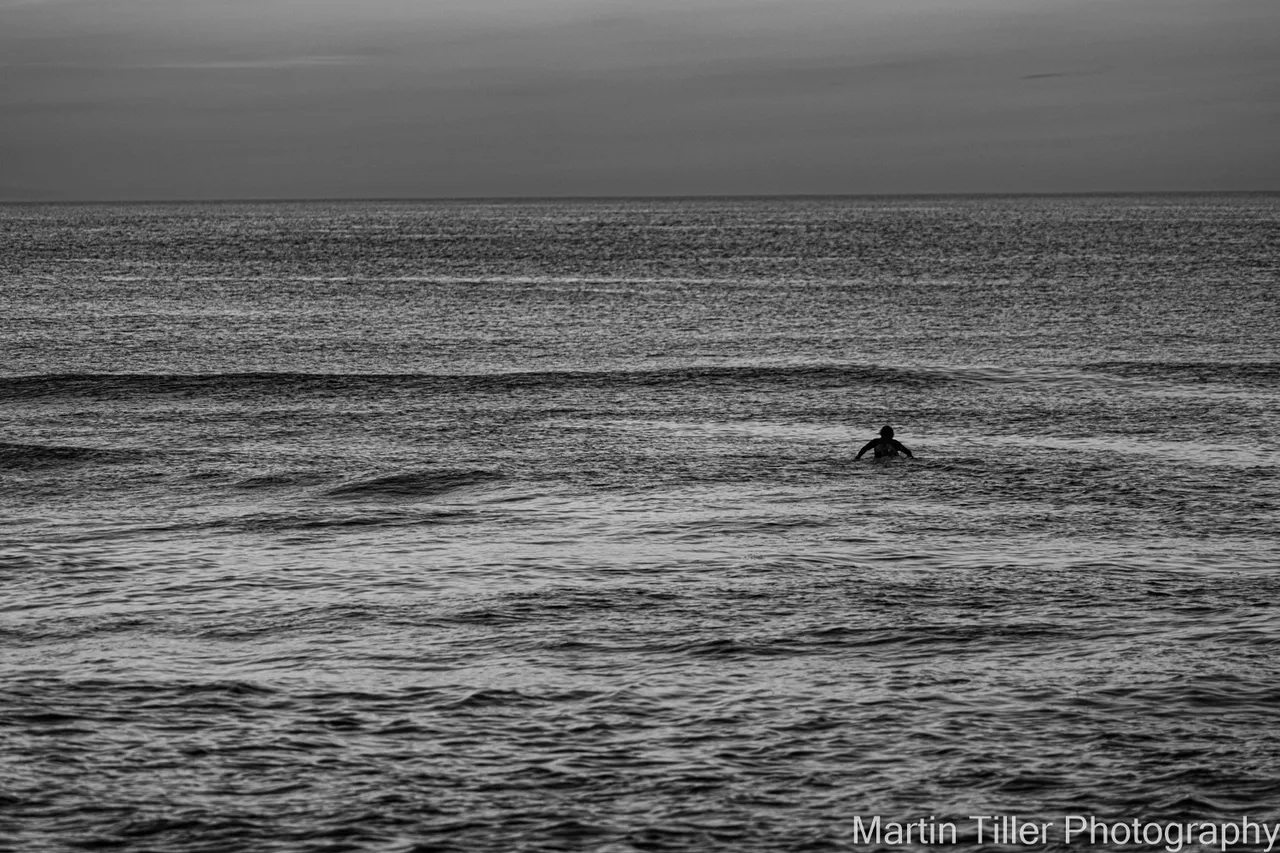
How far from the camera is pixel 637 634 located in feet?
69.4

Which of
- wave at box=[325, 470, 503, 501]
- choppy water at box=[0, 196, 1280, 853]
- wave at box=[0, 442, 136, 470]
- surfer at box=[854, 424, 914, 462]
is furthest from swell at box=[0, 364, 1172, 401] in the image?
surfer at box=[854, 424, 914, 462]

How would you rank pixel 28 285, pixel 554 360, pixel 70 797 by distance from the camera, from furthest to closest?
1. pixel 28 285
2. pixel 554 360
3. pixel 70 797

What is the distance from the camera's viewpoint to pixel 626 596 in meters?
23.1

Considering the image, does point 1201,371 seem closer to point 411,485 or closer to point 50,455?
point 411,485

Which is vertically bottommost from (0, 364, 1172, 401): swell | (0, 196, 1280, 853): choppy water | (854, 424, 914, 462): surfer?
(0, 196, 1280, 853): choppy water

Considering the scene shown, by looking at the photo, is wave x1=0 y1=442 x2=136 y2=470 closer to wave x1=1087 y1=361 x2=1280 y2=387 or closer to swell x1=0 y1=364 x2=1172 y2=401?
swell x1=0 y1=364 x2=1172 y2=401

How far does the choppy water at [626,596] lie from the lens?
620 inches

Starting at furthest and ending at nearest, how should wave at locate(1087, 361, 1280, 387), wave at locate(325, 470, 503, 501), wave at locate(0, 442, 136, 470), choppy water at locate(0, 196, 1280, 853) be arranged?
wave at locate(1087, 361, 1280, 387), wave at locate(0, 442, 136, 470), wave at locate(325, 470, 503, 501), choppy water at locate(0, 196, 1280, 853)

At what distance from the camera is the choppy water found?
15.8 meters

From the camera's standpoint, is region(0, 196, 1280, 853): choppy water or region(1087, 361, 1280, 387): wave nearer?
region(0, 196, 1280, 853): choppy water

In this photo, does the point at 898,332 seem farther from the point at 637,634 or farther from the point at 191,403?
the point at 637,634

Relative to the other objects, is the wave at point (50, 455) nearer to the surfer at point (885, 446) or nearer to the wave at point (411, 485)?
the wave at point (411, 485)

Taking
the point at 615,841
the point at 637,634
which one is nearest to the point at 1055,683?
the point at 637,634

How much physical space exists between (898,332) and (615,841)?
53198 millimetres
